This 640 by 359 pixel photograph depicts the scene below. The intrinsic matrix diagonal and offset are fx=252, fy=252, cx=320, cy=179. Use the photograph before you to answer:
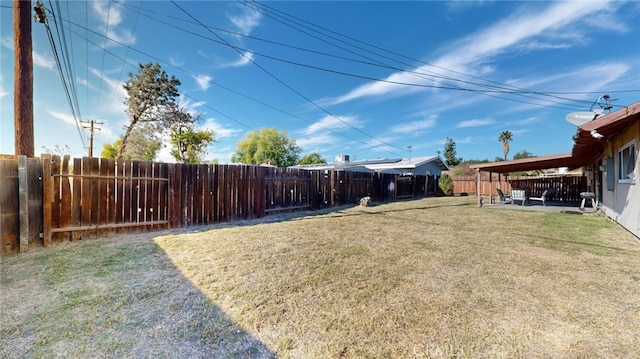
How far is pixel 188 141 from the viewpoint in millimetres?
A: 26250

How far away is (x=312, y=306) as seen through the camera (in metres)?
2.44

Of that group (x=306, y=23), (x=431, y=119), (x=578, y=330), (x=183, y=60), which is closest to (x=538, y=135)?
(x=431, y=119)

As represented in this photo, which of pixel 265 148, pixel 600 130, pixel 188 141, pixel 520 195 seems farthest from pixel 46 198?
pixel 265 148

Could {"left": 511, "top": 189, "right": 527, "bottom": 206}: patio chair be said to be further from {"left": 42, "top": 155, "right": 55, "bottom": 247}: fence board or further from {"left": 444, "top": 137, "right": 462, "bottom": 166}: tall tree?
{"left": 444, "top": 137, "right": 462, "bottom": 166}: tall tree

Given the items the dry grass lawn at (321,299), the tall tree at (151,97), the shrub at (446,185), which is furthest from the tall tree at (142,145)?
the shrub at (446,185)

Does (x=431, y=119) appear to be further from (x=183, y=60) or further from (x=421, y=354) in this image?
(x=421, y=354)

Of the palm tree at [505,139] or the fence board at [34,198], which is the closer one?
the fence board at [34,198]

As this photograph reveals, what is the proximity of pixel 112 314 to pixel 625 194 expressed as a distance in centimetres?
989

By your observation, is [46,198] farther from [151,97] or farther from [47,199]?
[151,97]

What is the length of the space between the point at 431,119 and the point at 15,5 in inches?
1197

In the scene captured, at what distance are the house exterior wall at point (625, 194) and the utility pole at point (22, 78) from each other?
471 inches

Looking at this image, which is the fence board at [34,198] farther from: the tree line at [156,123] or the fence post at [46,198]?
the tree line at [156,123]

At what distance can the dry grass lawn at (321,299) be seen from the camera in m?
1.86

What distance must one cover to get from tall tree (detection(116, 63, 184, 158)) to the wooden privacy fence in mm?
18334
